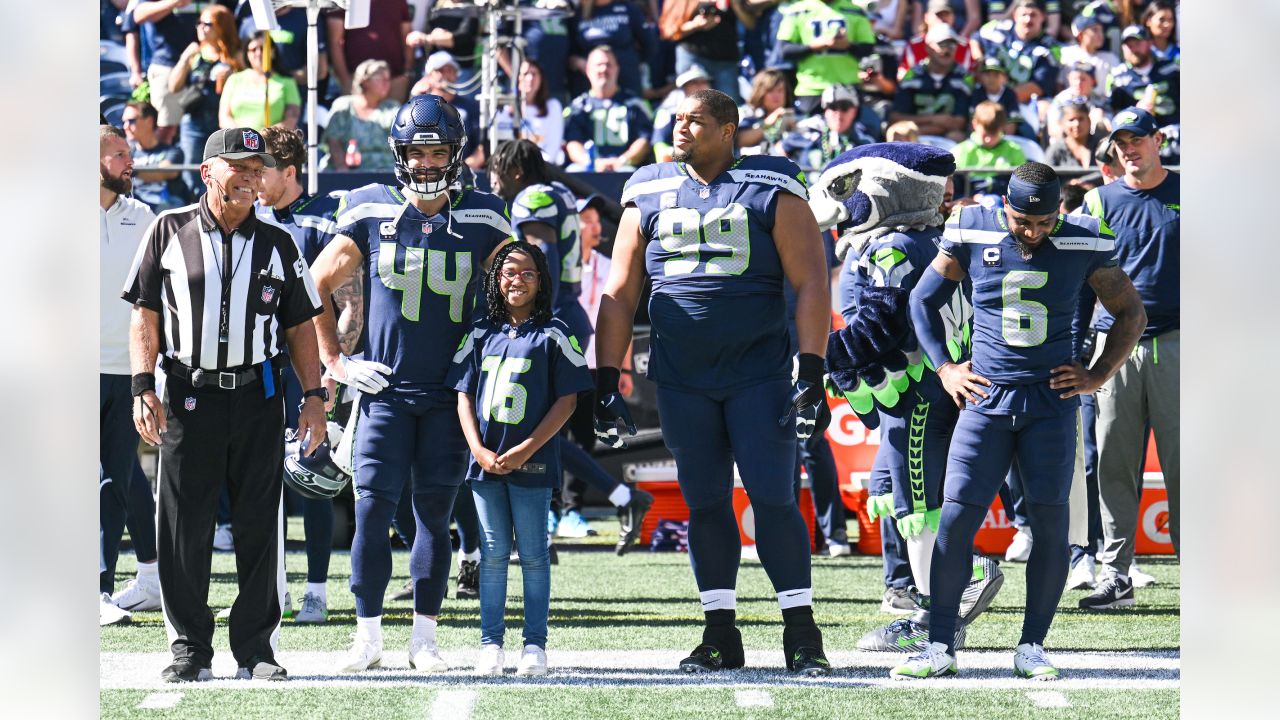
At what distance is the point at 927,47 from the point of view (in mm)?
12945

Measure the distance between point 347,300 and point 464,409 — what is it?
2.35 meters

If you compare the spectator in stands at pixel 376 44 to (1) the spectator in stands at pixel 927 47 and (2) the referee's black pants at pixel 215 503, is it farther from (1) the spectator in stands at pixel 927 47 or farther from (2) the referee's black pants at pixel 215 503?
(2) the referee's black pants at pixel 215 503

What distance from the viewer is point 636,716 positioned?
5.10 meters

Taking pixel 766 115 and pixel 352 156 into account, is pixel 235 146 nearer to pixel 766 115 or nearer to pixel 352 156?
pixel 352 156

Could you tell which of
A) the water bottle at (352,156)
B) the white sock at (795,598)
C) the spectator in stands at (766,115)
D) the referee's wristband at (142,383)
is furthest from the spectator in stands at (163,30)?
the white sock at (795,598)

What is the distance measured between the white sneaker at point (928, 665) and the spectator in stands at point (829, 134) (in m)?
6.04

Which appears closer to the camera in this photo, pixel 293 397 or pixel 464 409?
pixel 464 409

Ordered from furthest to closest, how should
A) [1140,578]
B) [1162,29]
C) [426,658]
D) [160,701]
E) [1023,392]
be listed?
[1162,29], [1140,578], [426,658], [1023,392], [160,701]

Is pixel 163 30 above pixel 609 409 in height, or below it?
above

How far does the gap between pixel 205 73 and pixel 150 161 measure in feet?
3.23

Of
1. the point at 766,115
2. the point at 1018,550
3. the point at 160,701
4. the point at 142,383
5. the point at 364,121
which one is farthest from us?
the point at 766,115

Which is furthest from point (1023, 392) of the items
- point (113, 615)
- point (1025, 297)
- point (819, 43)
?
point (819, 43)
